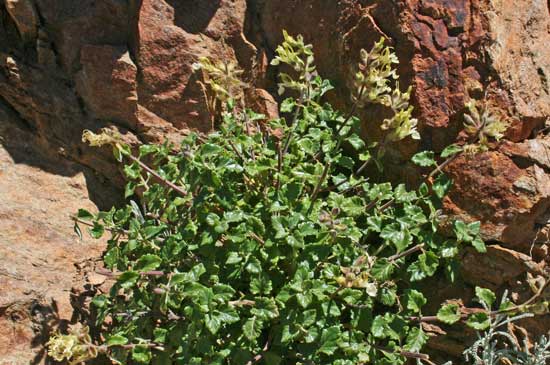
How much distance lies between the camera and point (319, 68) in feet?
13.8

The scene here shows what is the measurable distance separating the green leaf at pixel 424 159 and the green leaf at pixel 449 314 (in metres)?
0.76

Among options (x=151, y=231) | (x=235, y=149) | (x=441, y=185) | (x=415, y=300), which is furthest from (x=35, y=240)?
(x=441, y=185)

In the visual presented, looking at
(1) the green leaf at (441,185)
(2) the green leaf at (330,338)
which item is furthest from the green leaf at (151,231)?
(1) the green leaf at (441,185)

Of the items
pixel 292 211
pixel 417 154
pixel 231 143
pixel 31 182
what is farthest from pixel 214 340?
pixel 31 182

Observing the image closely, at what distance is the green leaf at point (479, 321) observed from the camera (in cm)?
326

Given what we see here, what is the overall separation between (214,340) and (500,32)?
7.73 ft

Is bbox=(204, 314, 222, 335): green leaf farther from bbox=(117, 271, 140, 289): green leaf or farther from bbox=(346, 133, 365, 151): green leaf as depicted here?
bbox=(346, 133, 365, 151): green leaf

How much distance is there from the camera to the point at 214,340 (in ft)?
11.1

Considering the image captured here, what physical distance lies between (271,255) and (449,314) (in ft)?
3.14

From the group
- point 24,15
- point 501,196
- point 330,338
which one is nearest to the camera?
point 330,338

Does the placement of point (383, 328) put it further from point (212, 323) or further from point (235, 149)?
point (235, 149)

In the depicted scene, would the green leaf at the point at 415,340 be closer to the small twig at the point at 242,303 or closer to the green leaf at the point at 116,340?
the small twig at the point at 242,303

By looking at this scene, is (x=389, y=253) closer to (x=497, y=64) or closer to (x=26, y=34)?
(x=497, y=64)

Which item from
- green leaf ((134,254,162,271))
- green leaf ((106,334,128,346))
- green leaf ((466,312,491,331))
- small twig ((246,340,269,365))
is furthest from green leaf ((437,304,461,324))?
green leaf ((106,334,128,346))
